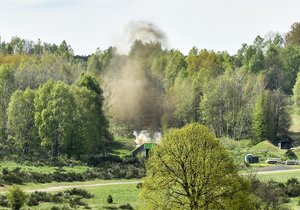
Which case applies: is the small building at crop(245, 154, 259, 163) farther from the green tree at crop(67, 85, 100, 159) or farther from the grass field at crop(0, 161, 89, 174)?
the grass field at crop(0, 161, 89, 174)

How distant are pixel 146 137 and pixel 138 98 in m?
25.3

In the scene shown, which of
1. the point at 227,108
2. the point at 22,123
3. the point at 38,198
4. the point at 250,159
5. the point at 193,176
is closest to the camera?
the point at 193,176

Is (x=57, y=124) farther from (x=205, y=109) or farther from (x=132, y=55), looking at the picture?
(x=132, y=55)

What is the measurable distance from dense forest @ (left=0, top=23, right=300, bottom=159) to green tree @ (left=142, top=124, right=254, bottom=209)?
171ft

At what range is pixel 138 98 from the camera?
526 ft

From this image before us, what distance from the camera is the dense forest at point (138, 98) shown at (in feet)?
345

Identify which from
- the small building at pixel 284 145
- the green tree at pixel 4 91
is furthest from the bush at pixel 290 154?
the green tree at pixel 4 91

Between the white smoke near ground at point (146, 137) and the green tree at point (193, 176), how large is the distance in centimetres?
7711

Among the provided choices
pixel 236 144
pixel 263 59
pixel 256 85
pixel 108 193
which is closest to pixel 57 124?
pixel 108 193

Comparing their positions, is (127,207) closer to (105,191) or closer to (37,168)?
(105,191)

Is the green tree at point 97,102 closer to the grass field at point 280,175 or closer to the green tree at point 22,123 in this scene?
the green tree at point 22,123

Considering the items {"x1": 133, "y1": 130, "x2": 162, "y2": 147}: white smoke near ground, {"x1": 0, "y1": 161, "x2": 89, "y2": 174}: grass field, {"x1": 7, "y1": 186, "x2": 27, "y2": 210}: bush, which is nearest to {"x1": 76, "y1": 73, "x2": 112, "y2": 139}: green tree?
{"x1": 133, "y1": 130, "x2": 162, "y2": 147}: white smoke near ground

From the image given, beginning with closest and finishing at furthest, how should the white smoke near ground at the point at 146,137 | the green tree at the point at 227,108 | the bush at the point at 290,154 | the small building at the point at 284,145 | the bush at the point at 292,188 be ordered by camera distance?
the bush at the point at 292,188 → the bush at the point at 290,154 → the small building at the point at 284,145 → the white smoke near ground at the point at 146,137 → the green tree at the point at 227,108

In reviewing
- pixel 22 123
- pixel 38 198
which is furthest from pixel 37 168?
pixel 38 198
